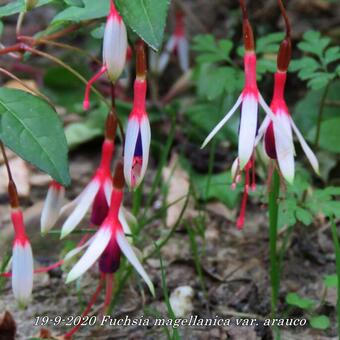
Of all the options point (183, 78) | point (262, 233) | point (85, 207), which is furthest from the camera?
point (183, 78)

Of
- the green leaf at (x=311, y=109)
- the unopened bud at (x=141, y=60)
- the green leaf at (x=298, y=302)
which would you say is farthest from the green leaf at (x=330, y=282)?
the green leaf at (x=311, y=109)

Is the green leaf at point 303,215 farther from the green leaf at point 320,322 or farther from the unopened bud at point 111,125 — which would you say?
the unopened bud at point 111,125

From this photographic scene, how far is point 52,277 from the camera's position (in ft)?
5.74

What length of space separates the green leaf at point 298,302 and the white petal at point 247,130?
477mm

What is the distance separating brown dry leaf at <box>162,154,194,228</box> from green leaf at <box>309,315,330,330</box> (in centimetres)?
52

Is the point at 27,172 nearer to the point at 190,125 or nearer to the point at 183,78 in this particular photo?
the point at 190,125

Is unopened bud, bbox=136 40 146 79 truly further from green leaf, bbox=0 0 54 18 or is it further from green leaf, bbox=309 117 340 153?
green leaf, bbox=309 117 340 153

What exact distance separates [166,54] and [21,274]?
153 centimetres

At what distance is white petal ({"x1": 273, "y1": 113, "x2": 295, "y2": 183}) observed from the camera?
120cm

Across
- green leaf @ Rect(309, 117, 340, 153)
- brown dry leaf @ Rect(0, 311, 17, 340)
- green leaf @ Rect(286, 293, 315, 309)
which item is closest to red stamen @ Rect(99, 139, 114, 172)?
brown dry leaf @ Rect(0, 311, 17, 340)

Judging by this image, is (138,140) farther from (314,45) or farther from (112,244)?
(314,45)

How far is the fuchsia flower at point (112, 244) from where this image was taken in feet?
4.14

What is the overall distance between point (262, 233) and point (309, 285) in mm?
255

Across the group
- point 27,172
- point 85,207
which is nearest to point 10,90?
point 85,207
